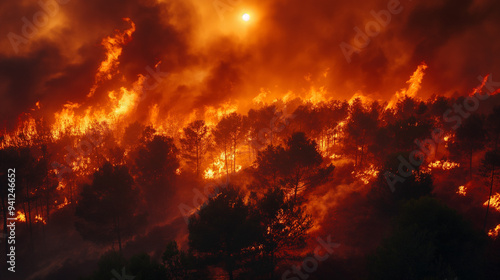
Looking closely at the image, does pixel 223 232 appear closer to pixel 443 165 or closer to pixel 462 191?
pixel 462 191

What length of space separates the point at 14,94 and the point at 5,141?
48.2 ft

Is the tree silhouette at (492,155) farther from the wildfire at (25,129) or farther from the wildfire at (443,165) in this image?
the wildfire at (25,129)

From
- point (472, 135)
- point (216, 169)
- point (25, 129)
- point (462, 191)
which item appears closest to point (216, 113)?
point (216, 169)

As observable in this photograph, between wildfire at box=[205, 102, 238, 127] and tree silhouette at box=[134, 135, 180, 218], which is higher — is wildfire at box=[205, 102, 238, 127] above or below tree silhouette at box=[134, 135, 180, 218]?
above

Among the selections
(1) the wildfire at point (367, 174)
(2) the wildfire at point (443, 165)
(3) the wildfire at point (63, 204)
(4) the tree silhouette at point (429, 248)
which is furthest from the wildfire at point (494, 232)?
(3) the wildfire at point (63, 204)

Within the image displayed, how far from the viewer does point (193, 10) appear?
9644 cm

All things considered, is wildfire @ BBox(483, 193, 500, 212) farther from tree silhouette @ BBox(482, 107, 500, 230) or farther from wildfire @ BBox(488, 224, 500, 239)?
wildfire @ BBox(488, 224, 500, 239)

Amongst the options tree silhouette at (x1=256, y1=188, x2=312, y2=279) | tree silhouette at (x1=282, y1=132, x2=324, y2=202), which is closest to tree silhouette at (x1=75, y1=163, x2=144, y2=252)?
tree silhouette at (x1=256, y1=188, x2=312, y2=279)

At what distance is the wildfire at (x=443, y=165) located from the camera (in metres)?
40.4

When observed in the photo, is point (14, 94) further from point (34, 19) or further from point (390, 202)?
point (390, 202)

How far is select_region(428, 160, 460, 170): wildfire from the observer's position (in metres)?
40.4

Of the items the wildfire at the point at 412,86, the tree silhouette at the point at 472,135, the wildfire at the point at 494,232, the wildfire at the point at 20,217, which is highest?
the wildfire at the point at 412,86

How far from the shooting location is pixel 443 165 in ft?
135

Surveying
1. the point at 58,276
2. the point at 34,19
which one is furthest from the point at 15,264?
the point at 34,19
